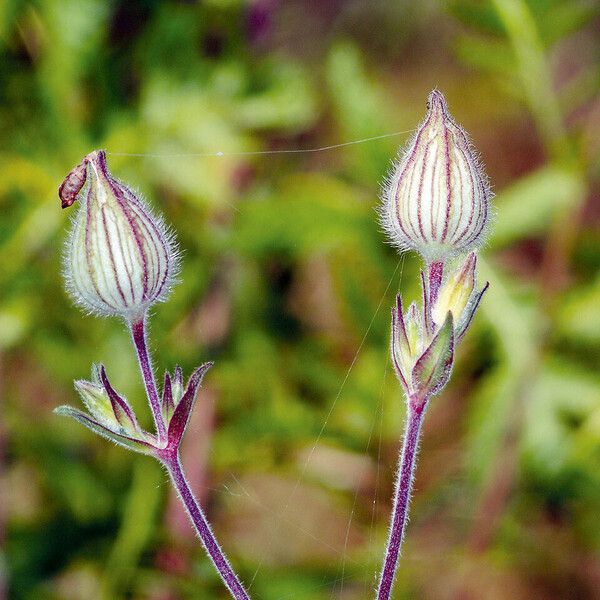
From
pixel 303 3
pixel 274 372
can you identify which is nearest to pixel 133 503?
pixel 274 372

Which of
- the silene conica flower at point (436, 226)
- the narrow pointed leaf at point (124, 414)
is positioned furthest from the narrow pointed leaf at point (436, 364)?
the narrow pointed leaf at point (124, 414)

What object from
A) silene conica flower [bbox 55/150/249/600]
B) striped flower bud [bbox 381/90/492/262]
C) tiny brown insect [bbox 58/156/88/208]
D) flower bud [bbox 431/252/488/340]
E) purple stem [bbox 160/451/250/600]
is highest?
striped flower bud [bbox 381/90/492/262]

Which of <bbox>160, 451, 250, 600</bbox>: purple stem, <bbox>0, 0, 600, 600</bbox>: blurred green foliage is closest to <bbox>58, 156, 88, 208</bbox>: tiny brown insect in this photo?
<bbox>160, 451, 250, 600</bbox>: purple stem

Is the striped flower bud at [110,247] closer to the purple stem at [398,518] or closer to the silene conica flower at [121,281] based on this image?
the silene conica flower at [121,281]

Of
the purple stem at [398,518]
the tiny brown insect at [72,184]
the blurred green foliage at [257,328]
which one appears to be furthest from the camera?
the blurred green foliage at [257,328]

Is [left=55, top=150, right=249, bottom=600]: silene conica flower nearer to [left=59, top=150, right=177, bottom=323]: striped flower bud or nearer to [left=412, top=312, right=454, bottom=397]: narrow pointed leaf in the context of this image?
[left=59, top=150, right=177, bottom=323]: striped flower bud

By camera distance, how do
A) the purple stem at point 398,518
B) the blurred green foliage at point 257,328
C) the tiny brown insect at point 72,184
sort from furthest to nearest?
the blurred green foliage at point 257,328, the tiny brown insect at point 72,184, the purple stem at point 398,518

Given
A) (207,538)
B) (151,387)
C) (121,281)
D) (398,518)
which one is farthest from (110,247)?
(398,518)

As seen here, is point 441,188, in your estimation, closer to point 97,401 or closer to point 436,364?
point 436,364
